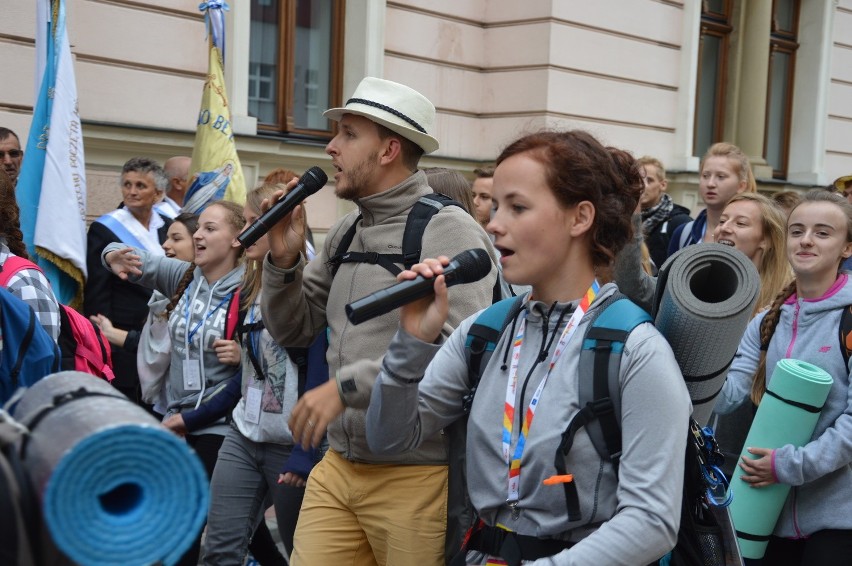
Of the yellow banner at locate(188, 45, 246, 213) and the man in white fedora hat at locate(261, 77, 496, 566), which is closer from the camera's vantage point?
the man in white fedora hat at locate(261, 77, 496, 566)

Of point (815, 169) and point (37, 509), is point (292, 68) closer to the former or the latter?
point (815, 169)

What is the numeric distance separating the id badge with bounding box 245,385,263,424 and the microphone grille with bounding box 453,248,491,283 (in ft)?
7.32

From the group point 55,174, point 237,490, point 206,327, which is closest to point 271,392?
point 237,490

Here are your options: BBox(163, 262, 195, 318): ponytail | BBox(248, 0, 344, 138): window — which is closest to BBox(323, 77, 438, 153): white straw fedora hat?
BBox(163, 262, 195, 318): ponytail

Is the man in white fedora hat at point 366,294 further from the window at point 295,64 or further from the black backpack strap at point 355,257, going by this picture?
the window at point 295,64

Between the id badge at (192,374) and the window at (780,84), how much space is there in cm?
1297

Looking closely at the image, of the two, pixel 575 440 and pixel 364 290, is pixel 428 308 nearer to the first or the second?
pixel 575 440

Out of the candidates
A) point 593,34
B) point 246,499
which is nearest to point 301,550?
point 246,499

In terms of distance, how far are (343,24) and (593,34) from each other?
2.98 m

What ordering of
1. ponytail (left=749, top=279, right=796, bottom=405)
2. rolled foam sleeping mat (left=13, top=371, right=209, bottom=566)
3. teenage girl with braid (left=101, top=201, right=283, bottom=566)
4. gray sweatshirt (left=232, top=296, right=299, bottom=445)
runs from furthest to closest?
teenage girl with braid (left=101, top=201, right=283, bottom=566)
gray sweatshirt (left=232, top=296, right=299, bottom=445)
ponytail (left=749, top=279, right=796, bottom=405)
rolled foam sleeping mat (left=13, top=371, right=209, bottom=566)

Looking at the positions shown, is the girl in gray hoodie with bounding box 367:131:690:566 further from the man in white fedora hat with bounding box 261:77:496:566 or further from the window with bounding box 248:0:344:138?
the window with bounding box 248:0:344:138

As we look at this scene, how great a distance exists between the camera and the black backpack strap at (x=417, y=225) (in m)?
3.54

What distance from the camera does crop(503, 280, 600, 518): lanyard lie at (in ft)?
7.93

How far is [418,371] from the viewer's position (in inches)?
99.6
